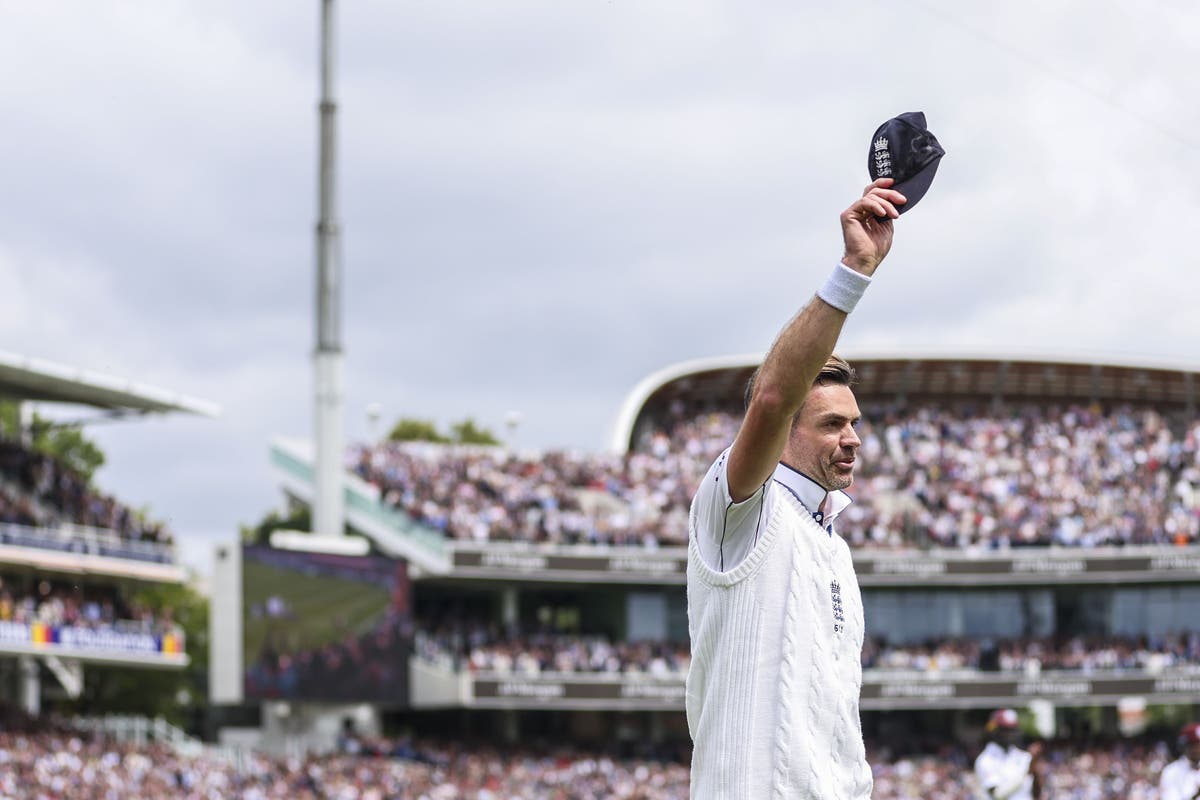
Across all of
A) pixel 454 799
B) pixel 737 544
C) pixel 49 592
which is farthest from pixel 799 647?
pixel 49 592

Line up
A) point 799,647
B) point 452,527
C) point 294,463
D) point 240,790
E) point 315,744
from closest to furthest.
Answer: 1. point 799,647
2. point 240,790
3. point 315,744
4. point 452,527
5. point 294,463

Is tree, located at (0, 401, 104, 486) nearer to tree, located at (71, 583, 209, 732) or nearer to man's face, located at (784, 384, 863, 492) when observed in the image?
tree, located at (71, 583, 209, 732)

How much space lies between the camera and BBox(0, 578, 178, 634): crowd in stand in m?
39.6

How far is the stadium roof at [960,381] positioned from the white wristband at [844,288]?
55229mm

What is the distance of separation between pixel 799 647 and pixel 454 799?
37.3 metres

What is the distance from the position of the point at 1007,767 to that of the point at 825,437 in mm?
9346

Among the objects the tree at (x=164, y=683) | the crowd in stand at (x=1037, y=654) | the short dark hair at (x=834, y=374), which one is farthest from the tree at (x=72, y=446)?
the short dark hair at (x=834, y=374)

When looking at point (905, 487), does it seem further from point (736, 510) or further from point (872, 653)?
point (736, 510)

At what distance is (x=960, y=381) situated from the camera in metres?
61.8

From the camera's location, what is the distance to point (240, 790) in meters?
37.2

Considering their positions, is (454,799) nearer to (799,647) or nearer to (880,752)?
(880,752)

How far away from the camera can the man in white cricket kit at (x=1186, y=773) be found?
483 inches

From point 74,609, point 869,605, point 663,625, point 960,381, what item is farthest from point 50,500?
point 960,381

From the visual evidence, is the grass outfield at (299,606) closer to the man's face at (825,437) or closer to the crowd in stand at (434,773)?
the crowd in stand at (434,773)
